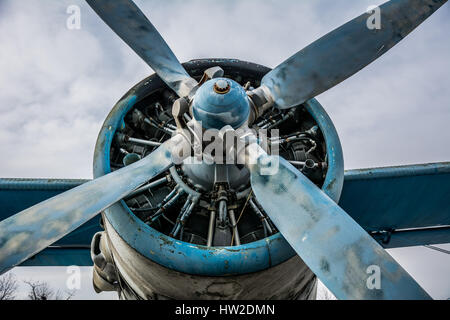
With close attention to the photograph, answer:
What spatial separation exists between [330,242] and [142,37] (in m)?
3.44

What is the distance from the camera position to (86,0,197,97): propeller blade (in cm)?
436

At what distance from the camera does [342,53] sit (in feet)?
12.6

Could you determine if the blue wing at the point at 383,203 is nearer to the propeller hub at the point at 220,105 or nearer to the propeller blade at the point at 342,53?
the propeller blade at the point at 342,53

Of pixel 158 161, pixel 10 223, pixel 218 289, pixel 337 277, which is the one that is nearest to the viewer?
pixel 337 277

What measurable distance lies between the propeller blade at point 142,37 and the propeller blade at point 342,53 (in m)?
1.13

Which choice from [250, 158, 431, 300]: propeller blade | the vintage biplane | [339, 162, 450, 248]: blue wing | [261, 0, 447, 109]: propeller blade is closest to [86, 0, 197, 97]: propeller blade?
the vintage biplane

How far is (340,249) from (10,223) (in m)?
2.49

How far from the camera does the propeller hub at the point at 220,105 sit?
11.2ft

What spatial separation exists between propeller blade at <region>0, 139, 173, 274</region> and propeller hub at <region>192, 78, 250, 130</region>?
2.07 feet

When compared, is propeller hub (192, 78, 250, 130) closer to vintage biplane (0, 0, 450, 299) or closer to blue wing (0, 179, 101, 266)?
vintage biplane (0, 0, 450, 299)

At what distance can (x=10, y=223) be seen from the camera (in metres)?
2.74

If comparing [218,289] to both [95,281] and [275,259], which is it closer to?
[275,259]

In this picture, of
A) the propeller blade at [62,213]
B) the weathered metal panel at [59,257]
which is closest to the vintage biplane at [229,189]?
the propeller blade at [62,213]

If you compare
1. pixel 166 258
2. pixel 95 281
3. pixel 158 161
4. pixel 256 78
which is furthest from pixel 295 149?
pixel 95 281
